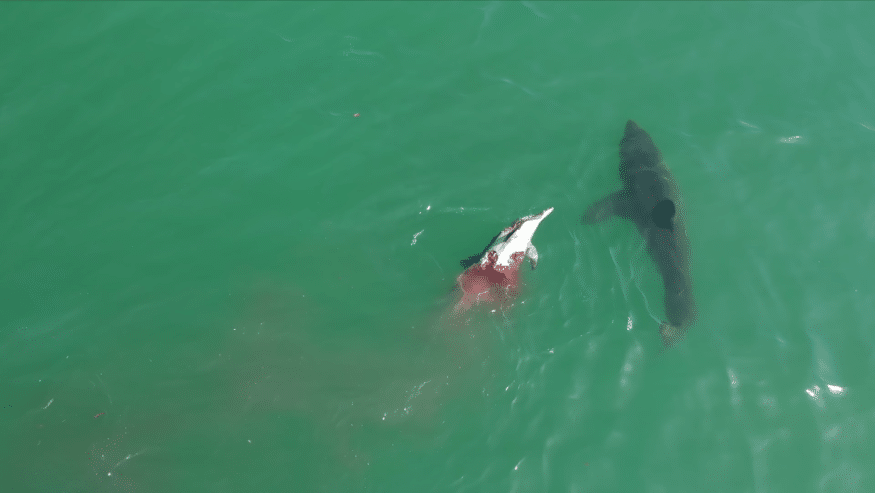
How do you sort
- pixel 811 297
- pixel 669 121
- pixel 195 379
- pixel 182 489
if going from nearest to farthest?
pixel 182 489 < pixel 195 379 < pixel 811 297 < pixel 669 121

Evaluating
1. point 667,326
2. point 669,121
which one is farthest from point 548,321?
point 669,121

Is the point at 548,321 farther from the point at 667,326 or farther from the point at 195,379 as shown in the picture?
the point at 195,379

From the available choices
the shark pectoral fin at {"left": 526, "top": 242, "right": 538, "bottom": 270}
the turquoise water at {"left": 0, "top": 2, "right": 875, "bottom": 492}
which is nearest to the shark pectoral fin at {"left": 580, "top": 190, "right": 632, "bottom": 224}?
the turquoise water at {"left": 0, "top": 2, "right": 875, "bottom": 492}

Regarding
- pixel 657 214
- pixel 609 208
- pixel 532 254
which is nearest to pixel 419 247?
pixel 532 254

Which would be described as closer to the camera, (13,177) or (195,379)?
(195,379)

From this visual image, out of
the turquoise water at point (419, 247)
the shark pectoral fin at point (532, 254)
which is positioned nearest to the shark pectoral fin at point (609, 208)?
the turquoise water at point (419, 247)

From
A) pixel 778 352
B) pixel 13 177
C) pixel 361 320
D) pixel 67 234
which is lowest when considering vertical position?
pixel 778 352

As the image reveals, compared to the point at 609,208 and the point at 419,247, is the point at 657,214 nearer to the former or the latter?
the point at 609,208
